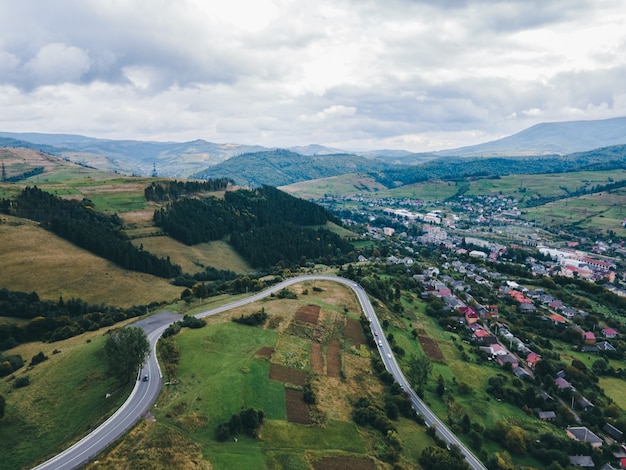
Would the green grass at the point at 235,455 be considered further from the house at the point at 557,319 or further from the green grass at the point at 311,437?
Answer: the house at the point at 557,319

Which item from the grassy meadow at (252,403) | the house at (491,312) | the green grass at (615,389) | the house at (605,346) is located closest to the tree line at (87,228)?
the grassy meadow at (252,403)

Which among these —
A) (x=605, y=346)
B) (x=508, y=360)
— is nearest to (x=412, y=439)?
(x=508, y=360)

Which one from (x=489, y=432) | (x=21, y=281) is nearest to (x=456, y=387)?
(x=489, y=432)

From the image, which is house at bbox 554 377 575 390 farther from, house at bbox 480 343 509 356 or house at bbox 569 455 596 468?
house at bbox 569 455 596 468

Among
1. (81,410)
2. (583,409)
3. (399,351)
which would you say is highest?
(81,410)

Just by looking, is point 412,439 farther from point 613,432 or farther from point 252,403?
point 613,432

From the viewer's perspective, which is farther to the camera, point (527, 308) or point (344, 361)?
point (527, 308)

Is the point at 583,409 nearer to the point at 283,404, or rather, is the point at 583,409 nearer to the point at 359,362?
the point at 359,362
